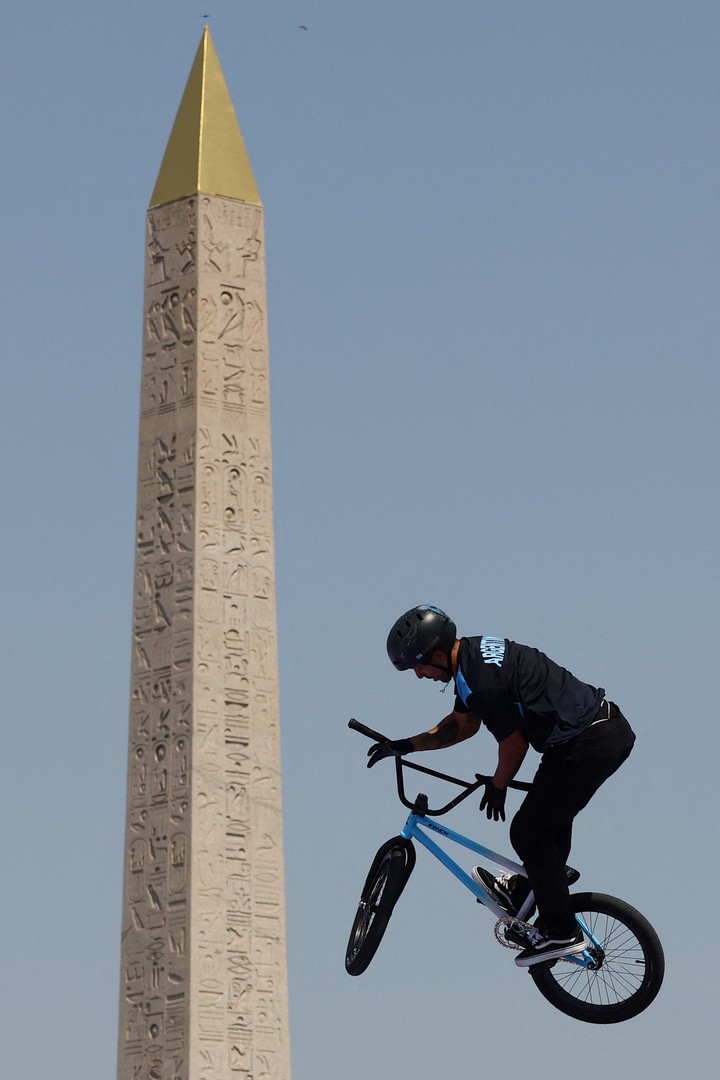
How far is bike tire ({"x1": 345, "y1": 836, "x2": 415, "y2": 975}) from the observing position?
2527cm

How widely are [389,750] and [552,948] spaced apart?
1542 mm

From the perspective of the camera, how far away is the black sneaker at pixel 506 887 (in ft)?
82.2

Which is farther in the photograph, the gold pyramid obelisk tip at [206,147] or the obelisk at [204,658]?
the gold pyramid obelisk tip at [206,147]

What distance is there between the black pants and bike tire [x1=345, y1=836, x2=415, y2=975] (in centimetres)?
85

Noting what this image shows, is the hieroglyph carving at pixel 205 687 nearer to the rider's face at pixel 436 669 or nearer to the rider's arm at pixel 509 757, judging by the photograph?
the rider's face at pixel 436 669

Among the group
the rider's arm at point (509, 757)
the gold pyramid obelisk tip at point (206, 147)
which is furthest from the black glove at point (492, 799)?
the gold pyramid obelisk tip at point (206, 147)

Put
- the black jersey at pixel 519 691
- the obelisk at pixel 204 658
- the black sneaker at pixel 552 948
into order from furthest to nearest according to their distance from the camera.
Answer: the black sneaker at pixel 552 948 → the black jersey at pixel 519 691 → the obelisk at pixel 204 658

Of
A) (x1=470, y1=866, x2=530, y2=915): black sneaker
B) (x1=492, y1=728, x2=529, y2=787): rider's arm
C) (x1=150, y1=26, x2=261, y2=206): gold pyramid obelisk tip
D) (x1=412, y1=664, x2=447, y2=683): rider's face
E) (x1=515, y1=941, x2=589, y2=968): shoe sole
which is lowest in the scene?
(x1=515, y1=941, x2=589, y2=968): shoe sole

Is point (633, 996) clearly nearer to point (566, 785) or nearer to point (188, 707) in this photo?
point (566, 785)

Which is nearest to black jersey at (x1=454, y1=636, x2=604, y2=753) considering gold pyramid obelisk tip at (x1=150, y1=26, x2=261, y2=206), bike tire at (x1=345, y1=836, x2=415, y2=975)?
bike tire at (x1=345, y1=836, x2=415, y2=975)

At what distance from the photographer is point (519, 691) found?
24.5m

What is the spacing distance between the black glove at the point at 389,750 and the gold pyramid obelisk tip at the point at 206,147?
3.37 metres

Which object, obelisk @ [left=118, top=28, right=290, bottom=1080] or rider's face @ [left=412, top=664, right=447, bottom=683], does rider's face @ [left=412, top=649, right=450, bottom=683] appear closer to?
rider's face @ [left=412, top=664, right=447, bottom=683]

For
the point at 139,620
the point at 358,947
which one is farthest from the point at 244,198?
the point at 358,947
